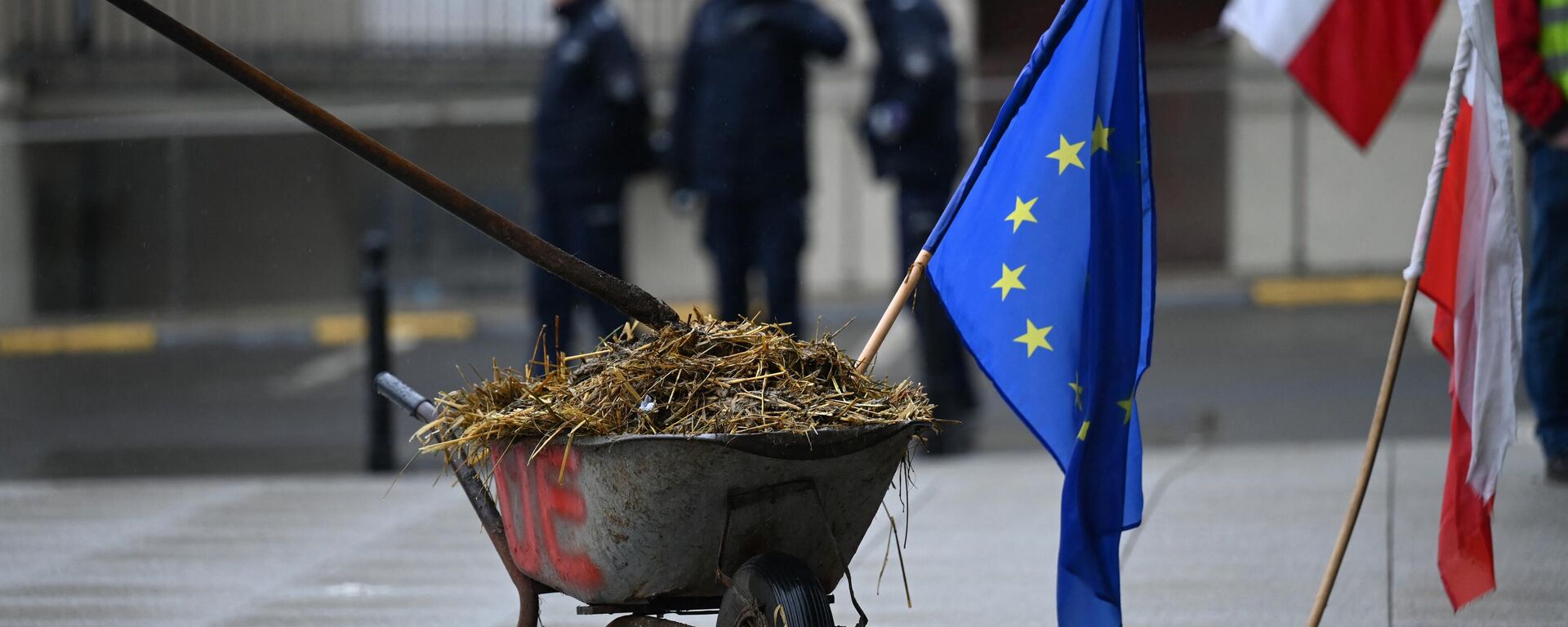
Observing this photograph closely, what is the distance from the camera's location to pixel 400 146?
50.0 ft

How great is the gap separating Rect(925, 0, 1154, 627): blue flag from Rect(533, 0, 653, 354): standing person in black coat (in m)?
5.16

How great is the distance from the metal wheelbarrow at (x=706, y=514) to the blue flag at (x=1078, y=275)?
0.41 metres

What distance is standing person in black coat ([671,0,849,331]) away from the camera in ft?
27.2

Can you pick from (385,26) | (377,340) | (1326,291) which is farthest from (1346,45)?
(385,26)

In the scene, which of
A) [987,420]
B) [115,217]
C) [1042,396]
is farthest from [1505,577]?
[115,217]

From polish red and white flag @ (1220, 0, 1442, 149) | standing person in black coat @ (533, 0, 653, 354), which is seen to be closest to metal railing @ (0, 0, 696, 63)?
standing person in black coat @ (533, 0, 653, 354)

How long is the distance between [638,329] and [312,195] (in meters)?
12.0

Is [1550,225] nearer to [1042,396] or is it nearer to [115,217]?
[1042,396]

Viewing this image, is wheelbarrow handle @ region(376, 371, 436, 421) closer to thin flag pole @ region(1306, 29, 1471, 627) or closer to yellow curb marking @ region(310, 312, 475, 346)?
thin flag pole @ region(1306, 29, 1471, 627)

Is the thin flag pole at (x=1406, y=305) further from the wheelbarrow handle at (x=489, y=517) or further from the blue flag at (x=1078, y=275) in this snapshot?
the wheelbarrow handle at (x=489, y=517)

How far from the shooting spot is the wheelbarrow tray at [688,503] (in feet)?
10.9

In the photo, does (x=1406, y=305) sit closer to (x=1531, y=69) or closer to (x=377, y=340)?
(x=1531, y=69)

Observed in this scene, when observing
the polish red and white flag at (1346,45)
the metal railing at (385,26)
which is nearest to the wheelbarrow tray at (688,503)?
the polish red and white flag at (1346,45)

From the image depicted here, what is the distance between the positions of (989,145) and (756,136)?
4.49 meters
